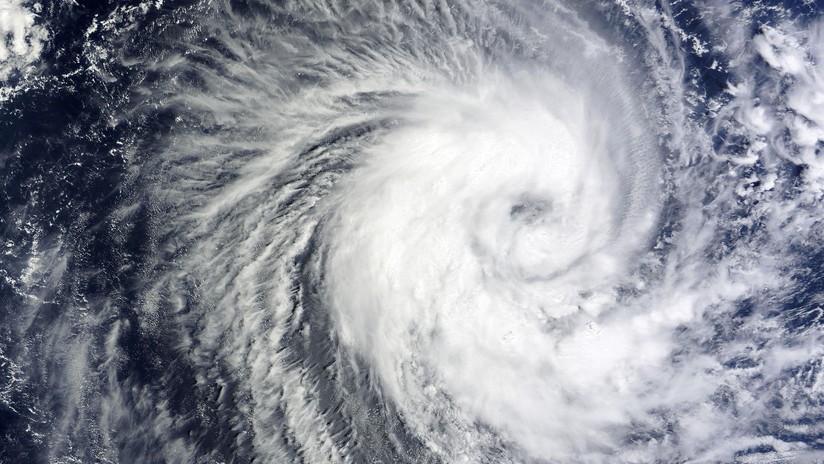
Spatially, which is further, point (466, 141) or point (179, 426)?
point (466, 141)

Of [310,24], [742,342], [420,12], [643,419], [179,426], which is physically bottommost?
[179,426]

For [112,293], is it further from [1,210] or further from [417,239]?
[417,239]

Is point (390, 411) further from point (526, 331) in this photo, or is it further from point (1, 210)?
point (1, 210)

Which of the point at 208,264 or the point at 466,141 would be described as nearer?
the point at 208,264

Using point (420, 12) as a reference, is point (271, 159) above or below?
below

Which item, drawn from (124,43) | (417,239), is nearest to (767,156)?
(417,239)

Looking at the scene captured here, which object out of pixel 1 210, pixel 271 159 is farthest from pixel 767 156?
pixel 1 210
